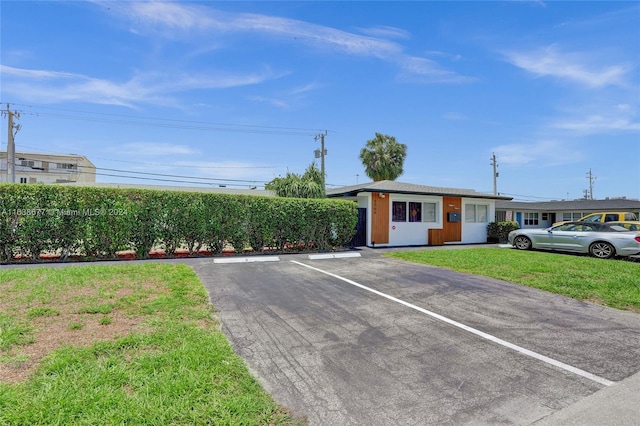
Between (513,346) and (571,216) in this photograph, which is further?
(571,216)

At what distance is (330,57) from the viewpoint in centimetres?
1288

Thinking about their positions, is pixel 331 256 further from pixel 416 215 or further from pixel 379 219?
pixel 416 215

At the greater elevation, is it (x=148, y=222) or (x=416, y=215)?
(x=416, y=215)

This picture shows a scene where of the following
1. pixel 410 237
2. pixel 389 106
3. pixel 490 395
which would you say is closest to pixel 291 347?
pixel 490 395

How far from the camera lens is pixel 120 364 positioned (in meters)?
2.94

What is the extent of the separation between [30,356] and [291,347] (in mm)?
2583

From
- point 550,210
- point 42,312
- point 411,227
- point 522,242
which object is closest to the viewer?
point 42,312

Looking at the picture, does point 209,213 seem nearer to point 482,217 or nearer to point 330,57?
point 330,57

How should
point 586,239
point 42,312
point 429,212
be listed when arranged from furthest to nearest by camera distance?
point 429,212 → point 586,239 → point 42,312

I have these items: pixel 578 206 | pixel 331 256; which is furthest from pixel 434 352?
pixel 578 206

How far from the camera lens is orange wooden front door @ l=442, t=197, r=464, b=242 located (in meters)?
17.0

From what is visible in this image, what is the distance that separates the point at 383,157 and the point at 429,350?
27.0 metres

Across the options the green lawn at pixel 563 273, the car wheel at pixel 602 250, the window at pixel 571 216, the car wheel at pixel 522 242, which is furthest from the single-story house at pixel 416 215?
the window at pixel 571 216

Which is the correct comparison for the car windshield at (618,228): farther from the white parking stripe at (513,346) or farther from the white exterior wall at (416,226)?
the white parking stripe at (513,346)
